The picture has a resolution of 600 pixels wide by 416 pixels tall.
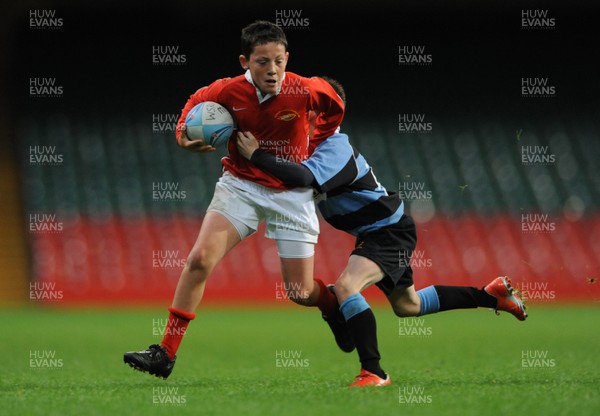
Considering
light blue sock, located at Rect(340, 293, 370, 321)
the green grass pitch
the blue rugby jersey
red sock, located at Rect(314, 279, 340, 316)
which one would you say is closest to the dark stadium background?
the green grass pitch

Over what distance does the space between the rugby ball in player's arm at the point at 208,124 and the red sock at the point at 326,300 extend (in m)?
1.24

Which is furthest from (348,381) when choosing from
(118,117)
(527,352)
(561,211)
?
(118,117)

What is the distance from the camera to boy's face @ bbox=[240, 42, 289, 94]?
5609 millimetres

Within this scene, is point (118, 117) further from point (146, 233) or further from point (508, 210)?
point (508, 210)

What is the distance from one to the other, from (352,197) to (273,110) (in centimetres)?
72

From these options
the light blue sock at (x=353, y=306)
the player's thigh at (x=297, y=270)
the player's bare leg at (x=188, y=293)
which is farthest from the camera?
the player's thigh at (x=297, y=270)

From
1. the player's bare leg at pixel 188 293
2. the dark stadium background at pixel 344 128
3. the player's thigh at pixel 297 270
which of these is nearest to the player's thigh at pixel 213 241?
the player's bare leg at pixel 188 293

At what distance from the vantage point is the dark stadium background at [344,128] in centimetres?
1518

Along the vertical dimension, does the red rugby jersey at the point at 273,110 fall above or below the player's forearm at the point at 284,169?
above

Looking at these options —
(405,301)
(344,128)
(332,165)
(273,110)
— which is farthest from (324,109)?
(344,128)

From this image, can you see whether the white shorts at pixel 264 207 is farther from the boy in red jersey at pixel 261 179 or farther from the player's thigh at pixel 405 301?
the player's thigh at pixel 405 301

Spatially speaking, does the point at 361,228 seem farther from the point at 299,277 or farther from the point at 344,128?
the point at 344,128

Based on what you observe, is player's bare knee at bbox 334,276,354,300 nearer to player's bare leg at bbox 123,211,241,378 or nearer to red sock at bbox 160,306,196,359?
player's bare leg at bbox 123,211,241,378

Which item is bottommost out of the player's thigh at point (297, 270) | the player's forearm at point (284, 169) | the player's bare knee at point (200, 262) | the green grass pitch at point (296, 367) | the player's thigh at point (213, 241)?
the green grass pitch at point (296, 367)
